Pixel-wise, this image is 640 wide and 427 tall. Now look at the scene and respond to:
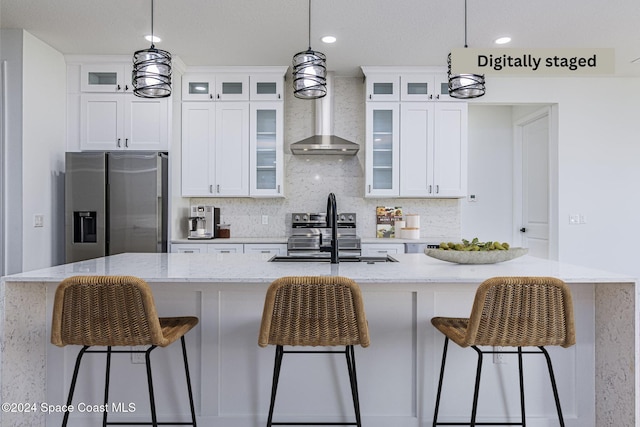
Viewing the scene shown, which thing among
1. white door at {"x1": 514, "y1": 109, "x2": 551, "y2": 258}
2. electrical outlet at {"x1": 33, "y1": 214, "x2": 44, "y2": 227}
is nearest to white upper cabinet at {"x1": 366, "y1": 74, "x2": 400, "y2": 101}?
white door at {"x1": 514, "y1": 109, "x2": 551, "y2": 258}

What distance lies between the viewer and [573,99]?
180 inches

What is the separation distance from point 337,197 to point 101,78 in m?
2.70

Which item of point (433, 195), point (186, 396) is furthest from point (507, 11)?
point (186, 396)

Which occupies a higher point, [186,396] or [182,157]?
[182,157]

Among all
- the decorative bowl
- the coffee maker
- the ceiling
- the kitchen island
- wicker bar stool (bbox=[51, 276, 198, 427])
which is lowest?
the kitchen island

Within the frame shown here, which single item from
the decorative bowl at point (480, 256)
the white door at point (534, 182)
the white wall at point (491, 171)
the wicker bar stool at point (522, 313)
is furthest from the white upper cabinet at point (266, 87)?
the wicker bar stool at point (522, 313)

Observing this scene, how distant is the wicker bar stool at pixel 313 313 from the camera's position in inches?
65.4

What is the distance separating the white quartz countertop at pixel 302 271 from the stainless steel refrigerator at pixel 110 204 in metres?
1.36

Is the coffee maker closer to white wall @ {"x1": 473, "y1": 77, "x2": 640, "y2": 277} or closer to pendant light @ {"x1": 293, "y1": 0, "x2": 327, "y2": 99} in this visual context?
pendant light @ {"x1": 293, "y1": 0, "x2": 327, "y2": 99}

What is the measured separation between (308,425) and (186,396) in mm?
654

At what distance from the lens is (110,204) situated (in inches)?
154

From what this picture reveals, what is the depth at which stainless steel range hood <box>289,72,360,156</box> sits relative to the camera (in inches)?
172

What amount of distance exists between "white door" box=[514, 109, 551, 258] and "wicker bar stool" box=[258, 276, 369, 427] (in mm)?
3870

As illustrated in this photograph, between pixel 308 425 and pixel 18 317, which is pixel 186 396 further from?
pixel 18 317
